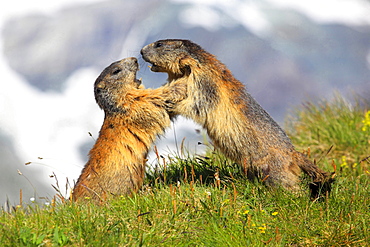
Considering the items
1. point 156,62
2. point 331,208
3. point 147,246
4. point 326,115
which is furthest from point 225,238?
point 326,115

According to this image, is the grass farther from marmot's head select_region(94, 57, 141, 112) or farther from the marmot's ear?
the marmot's ear

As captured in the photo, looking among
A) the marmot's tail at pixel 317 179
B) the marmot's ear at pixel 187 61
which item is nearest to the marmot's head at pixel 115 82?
the marmot's ear at pixel 187 61

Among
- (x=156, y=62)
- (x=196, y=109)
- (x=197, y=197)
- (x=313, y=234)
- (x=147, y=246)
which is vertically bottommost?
(x=313, y=234)

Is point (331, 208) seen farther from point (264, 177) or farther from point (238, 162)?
point (238, 162)

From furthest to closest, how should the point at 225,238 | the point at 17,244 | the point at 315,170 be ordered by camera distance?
1. the point at 315,170
2. the point at 225,238
3. the point at 17,244

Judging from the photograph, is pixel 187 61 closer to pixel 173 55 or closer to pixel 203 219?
pixel 173 55

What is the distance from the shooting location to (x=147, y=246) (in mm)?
4445

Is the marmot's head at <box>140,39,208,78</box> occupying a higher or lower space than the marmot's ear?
higher

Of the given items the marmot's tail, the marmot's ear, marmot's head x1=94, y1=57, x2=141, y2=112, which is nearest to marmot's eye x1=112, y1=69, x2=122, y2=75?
marmot's head x1=94, y1=57, x2=141, y2=112

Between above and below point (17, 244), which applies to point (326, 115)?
above

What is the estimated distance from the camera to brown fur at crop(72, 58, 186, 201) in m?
6.50

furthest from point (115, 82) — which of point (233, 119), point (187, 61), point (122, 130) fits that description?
point (233, 119)

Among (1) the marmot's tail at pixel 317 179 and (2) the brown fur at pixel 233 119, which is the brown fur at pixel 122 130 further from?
(1) the marmot's tail at pixel 317 179

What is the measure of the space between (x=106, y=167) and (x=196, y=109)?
1609mm
